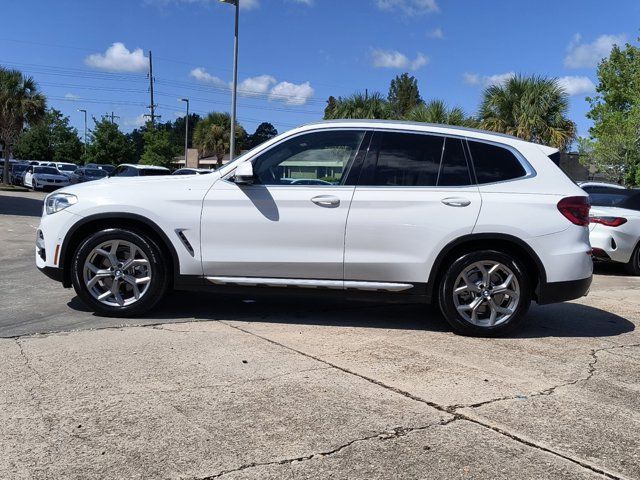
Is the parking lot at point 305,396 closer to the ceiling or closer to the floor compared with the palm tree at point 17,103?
closer to the floor

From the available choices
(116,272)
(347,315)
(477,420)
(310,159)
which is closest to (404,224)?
(310,159)

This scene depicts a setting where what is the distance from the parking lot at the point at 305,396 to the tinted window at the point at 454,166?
4.66 ft

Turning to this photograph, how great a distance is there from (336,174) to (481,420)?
269 centimetres

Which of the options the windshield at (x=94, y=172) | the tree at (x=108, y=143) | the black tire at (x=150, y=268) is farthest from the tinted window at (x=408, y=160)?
the tree at (x=108, y=143)

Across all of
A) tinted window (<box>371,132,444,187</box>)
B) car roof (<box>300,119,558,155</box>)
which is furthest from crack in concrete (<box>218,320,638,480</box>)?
car roof (<box>300,119,558,155</box>)

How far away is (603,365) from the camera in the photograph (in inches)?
189

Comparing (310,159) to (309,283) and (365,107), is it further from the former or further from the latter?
(365,107)

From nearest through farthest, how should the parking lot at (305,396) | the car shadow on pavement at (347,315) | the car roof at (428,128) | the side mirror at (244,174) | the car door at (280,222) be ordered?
the parking lot at (305,396) → the side mirror at (244,174) → the car door at (280,222) → the car roof at (428,128) → the car shadow on pavement at (347,315)

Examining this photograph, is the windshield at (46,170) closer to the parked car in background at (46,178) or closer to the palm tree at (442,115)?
the parked car in background at (46,178)

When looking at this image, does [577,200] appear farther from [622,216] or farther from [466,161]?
[622,216]

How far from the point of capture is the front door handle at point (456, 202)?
536 centimetres

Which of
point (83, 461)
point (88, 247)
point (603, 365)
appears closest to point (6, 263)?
point (88, 247)

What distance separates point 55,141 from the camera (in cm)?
7031

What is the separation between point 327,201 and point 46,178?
1251 inches
